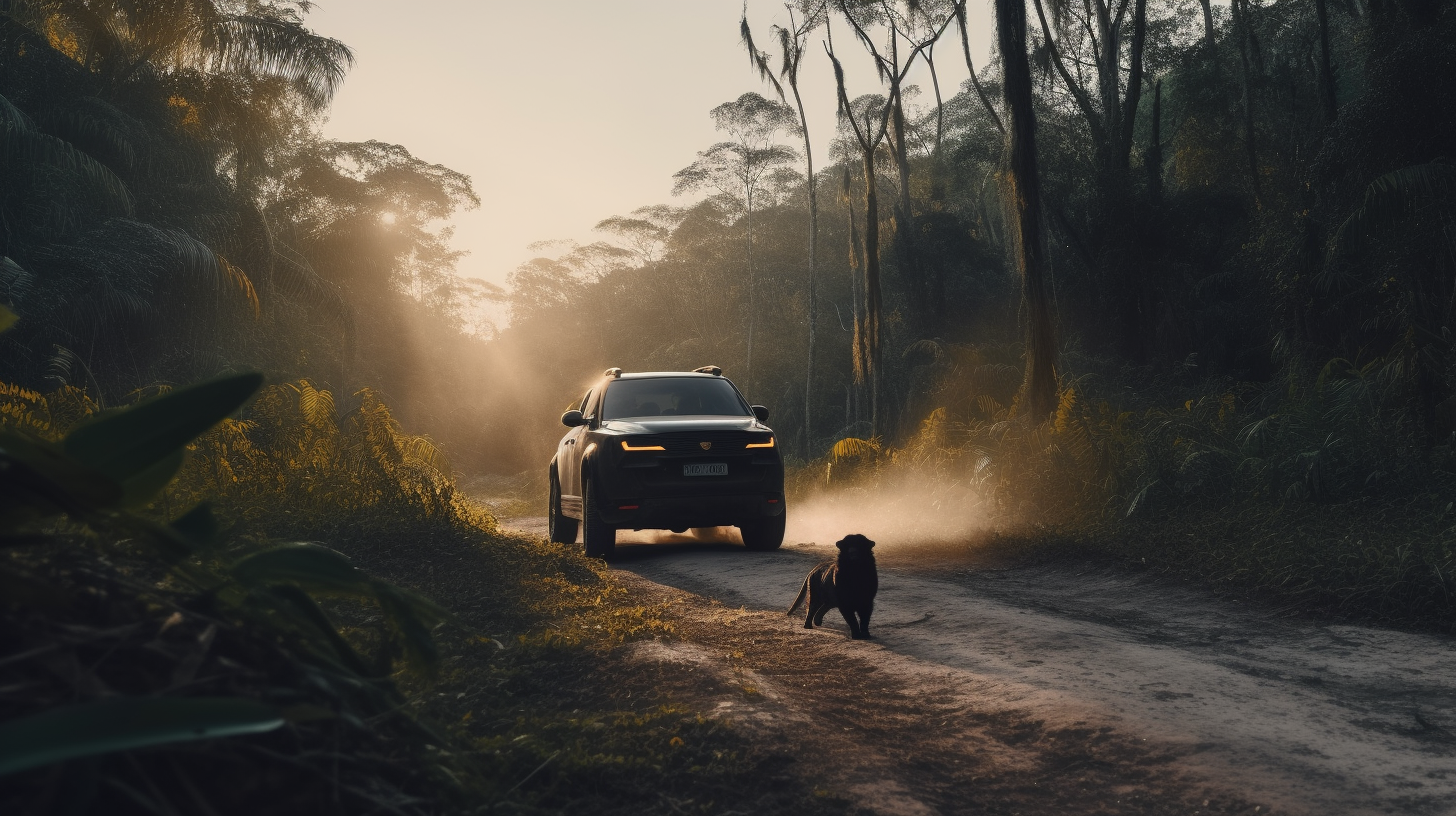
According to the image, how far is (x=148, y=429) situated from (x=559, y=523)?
988 centimetres

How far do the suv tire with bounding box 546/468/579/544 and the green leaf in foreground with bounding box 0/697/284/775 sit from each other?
379 inches

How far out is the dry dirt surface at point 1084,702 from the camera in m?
2.95

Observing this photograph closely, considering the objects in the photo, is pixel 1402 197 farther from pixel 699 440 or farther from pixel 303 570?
pixel 303 570

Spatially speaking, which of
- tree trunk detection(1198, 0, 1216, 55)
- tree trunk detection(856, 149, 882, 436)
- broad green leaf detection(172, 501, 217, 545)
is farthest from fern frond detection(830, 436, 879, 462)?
tree trunk detection(1198, 0, 1216, 55)

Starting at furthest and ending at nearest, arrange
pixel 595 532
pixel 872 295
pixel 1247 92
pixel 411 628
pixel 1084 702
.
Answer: pixel 1247 92 < pixel 872 295 < pixel 595 532 < pixel 1084 702 < pixel 411 628

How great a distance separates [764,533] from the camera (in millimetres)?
9734

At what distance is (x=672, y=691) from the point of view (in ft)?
12.6

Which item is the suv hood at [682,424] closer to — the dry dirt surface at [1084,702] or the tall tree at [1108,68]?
the dry dirt surface at [1084,702]

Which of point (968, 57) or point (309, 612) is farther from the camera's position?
point (968, 57)

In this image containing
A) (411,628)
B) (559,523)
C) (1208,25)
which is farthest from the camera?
(1208,25)

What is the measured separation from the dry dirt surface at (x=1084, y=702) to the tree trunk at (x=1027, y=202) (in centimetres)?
612

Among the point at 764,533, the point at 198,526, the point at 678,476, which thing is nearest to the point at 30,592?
the point at 198,526

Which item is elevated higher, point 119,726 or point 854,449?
point 119,726

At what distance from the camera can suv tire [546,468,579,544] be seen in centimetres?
1111
